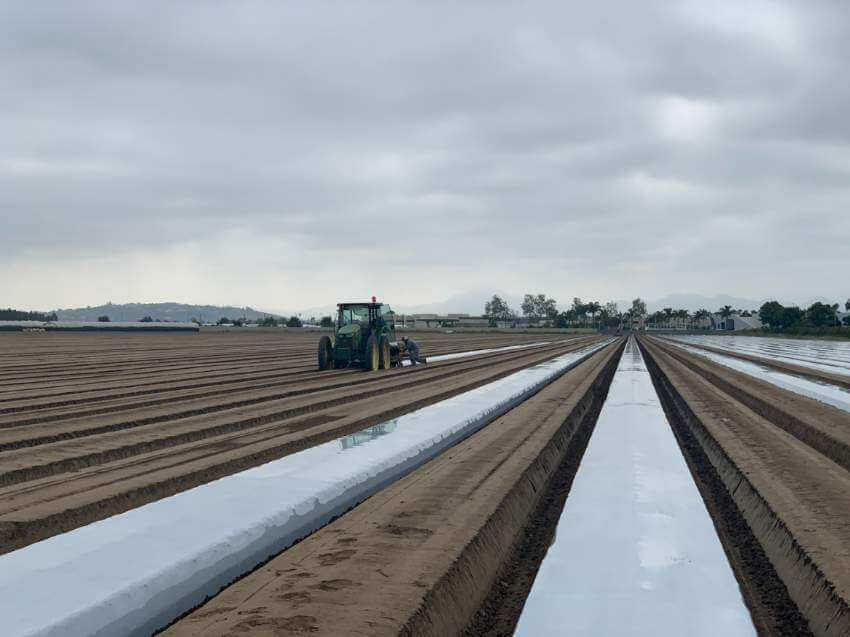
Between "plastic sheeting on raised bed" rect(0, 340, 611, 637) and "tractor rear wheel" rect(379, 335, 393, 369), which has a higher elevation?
"tractor rear wheel" rect(379, 335, 393, 369)

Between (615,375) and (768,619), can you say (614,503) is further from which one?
(615,375)

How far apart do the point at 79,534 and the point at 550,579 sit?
3357 mm

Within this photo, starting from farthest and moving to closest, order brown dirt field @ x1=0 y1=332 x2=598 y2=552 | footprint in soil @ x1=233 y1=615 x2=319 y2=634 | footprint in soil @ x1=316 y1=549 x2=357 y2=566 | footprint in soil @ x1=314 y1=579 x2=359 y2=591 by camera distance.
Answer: brown dirt field @ x1=0 y1=332 x2=598 y2=552 < footprint in soil @ x1=316 y1=549 x2=357 y2=566 < footprint in soil @ x1=314 y1=579 x2=359 y2=591 < footprint in soil @ x1=233 y1=615 x2=319 y2=634

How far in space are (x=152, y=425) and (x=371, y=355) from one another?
983 centimetres

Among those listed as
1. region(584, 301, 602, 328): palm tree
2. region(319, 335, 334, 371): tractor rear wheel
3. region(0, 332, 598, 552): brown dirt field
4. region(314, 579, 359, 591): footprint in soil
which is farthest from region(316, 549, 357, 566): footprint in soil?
region(584, 301, 602, 328): palm tree

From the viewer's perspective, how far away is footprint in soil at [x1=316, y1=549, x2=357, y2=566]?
451 cm

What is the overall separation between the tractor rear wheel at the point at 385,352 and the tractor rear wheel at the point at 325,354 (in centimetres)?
141

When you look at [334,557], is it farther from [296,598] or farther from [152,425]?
[152,425]

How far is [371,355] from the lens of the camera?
64.6 feet

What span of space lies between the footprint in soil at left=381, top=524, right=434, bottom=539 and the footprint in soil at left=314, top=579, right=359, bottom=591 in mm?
915

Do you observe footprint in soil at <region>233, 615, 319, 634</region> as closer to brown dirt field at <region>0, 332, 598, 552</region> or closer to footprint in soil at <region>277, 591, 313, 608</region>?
footprint in soil at <region>277, 591, 313, 608</region>

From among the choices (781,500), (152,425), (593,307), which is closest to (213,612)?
(781,500)

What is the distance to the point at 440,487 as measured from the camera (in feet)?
21.1

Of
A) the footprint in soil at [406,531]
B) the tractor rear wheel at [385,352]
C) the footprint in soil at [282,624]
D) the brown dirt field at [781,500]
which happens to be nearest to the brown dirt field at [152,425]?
the tractor rear wheel at [385,352]
